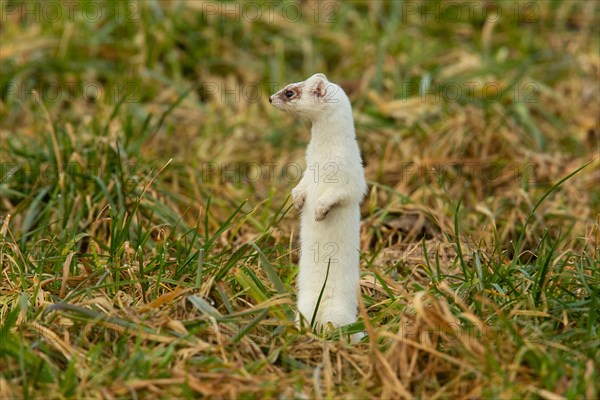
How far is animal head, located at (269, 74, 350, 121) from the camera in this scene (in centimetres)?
496

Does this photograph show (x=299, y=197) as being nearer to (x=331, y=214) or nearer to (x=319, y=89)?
(x=331, y=214)

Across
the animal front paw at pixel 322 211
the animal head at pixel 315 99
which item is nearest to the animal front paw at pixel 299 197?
the animal front paw at pixel 322 211

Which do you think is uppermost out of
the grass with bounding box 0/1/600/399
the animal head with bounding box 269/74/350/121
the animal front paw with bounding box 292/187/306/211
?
the animal head with bounding box 269/74/350/121

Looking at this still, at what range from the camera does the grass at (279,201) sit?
4297 mm

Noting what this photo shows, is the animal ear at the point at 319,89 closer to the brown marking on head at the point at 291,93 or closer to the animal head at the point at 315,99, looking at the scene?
the animal head at the point at 315,99

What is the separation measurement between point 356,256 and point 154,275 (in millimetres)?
1158

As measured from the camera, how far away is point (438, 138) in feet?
27.4

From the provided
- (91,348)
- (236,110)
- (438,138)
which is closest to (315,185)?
(91,348)

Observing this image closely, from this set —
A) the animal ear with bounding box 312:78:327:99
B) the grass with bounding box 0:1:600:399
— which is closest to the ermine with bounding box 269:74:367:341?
the animal ear with bounding box 312:78:327:99

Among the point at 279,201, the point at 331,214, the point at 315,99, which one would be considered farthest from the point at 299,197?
the point at 279,201

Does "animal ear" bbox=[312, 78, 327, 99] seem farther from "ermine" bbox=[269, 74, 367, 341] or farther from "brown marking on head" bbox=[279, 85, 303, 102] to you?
"brown marking on head" bbox=[279, 85, 303, 102]

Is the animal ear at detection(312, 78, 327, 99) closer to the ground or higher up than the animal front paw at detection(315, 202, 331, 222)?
higher up

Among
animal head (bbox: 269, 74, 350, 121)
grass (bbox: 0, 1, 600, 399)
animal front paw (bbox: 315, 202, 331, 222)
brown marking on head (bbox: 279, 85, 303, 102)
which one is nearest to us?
grass (bbox: 0, 1, 600, 399)

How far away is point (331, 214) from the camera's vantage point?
4906mm
